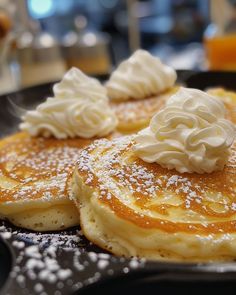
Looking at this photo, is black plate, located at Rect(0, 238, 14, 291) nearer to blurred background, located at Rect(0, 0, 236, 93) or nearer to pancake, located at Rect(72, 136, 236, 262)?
pancake, located at Rect(72, 136, 236, 262)

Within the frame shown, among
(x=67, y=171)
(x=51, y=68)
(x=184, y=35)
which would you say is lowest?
(x=184, y=35)

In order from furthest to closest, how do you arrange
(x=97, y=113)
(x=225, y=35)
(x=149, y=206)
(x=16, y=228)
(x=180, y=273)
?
(x=225, y=35) → (x=97, y=113) → (x=16, y=228) → (x=149, y=206) → (x=180, y=273)

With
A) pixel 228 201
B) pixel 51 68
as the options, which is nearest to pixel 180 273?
pixel 228 201

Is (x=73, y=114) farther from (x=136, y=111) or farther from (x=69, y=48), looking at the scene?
(x=69, y=48)

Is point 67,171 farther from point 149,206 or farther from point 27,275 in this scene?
point 27,275

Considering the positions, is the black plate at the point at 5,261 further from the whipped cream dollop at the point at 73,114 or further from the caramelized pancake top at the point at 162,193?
the whipped cream dollop at the point at 73,114

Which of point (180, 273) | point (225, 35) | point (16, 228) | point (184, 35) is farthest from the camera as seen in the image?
point (184, 35)

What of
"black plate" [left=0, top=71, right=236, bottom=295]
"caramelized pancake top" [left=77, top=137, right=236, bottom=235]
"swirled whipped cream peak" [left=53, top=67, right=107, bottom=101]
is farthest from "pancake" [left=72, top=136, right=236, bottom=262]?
"swirled whipped cream peak" [left=53, top=67, right=107, bottom=101]
